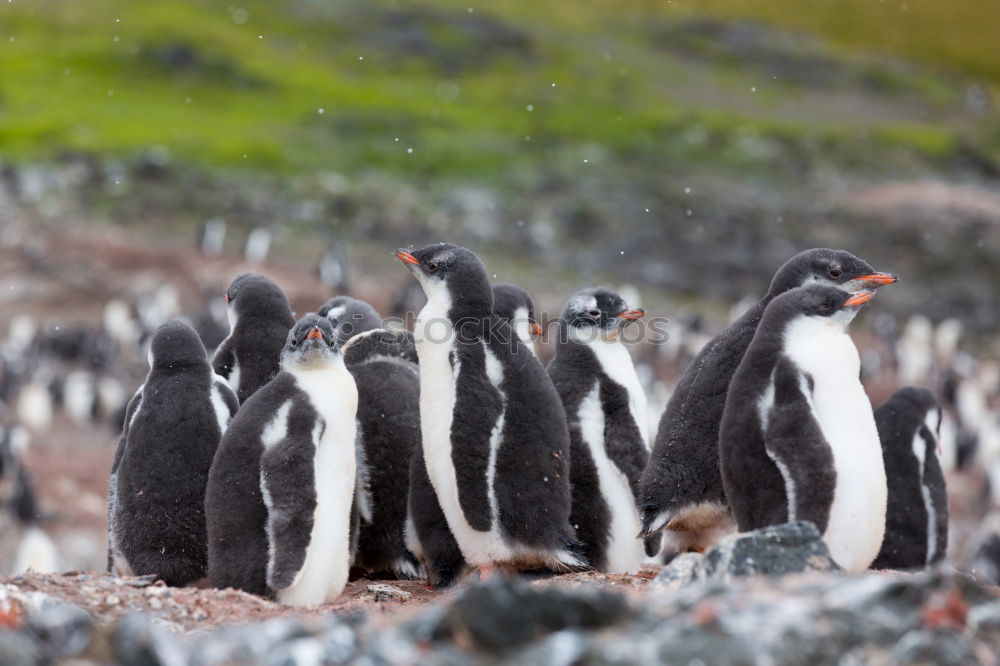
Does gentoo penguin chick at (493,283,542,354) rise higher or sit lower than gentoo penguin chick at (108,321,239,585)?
higher

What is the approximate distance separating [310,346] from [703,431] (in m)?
1.94

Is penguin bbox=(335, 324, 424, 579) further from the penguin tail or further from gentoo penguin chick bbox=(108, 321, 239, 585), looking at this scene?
gentoo penguin chick bbox=(108, 321, 239, 585)

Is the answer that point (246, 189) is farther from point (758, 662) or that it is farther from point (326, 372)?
point (758, 662)

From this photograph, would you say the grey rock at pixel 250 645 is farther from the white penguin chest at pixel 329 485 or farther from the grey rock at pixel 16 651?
the white penguin chest at pixel 329 485

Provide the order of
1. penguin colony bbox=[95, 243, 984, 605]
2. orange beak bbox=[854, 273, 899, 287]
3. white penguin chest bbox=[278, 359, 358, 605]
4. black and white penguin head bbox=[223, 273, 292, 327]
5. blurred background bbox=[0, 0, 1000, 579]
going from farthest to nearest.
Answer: blurred background bbox=[0, 0, 1000, 579] < black and white penguin head bbox=[223, 273, 292, 327] < orange beak bbox=[854, 273, 899, 287] < white penguin chest bbox=[278, 359, 358, 605] < penguin colony bbox=[95, 243, 984, 605]

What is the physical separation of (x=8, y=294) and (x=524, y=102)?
1434 inches

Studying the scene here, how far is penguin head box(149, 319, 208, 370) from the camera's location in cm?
643

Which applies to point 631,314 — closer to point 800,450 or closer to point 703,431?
point 703,431

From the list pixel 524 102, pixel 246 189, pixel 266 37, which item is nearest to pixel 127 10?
pixel 266 37

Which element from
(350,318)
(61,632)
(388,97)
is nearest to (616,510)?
(350,318)

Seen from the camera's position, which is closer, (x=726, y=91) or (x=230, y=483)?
(x=230, y=483)

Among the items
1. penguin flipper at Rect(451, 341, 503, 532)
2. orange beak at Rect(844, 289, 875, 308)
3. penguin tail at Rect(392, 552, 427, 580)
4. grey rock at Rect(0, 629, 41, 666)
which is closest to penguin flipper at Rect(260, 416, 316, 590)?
penguin flipper at Rect(451, 341, 503, 532)

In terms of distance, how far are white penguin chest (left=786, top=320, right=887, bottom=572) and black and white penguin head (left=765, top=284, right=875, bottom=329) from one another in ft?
0.28

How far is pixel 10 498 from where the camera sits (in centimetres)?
1535
